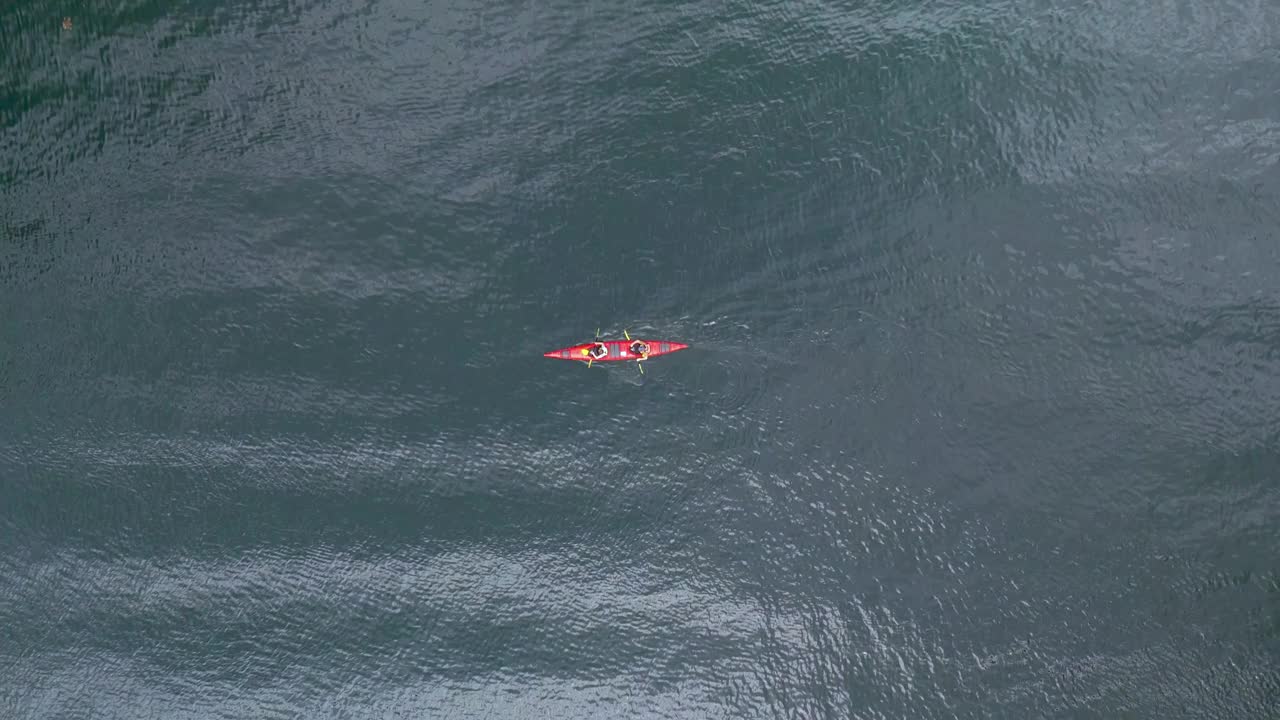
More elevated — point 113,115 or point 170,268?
point 113,115

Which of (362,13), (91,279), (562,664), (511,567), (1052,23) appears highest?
(362,13)

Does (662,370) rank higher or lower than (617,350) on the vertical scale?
lower

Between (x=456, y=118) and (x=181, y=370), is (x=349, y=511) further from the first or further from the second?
(x=456, y=118)

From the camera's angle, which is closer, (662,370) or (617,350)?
(617,350)

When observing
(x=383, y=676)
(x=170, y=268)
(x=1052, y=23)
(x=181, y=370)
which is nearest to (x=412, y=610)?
(x=383, y=676)
